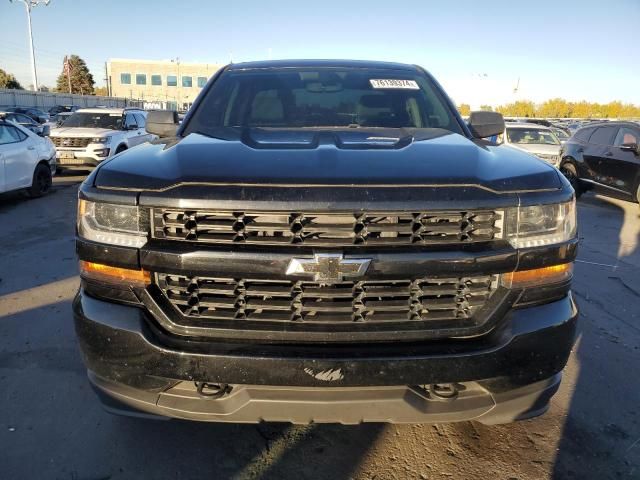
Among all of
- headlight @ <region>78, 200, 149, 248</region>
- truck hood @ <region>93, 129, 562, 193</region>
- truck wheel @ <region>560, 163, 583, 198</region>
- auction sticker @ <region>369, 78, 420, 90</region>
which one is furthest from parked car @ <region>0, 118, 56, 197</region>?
truck wheel @ <region>560, 163, 583, 198</region>

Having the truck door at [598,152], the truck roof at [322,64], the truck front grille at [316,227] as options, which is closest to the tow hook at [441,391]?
the truck front grille at [316,227]

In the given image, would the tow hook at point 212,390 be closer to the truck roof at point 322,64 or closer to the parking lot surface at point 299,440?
the parking lot surface at point 299,440

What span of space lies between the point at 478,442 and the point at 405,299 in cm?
116

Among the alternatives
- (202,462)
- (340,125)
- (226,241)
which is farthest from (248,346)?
(340,125)

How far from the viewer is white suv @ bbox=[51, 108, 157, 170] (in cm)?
1211

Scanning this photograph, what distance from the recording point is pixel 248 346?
1789 millimetres

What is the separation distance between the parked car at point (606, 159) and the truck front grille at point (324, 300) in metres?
9.17

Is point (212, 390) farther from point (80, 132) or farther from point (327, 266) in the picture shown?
point (80, 132)

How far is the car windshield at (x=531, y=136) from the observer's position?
1446 centimetres

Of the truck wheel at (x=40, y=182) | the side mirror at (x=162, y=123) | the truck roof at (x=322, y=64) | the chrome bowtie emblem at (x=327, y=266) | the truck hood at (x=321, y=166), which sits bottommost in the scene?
the truck wheel at (x=40, y=182)

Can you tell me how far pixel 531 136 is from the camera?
14625 millimetres

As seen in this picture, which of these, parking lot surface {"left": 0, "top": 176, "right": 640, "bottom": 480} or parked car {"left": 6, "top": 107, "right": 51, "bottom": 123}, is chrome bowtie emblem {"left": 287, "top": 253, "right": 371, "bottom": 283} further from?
parked car {"left": 6, "top": 107, "right": 51, "bottom": 123}

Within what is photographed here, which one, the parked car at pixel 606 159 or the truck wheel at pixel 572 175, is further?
the truck wheel at pixel 572 175

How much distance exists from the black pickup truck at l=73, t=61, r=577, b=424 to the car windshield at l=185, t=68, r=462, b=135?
1.17 meters
